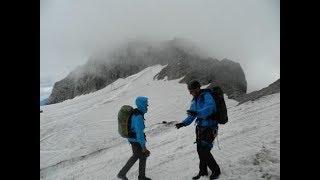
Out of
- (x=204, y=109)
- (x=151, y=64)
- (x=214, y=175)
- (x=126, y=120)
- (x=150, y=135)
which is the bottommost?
(x=214, y=175)

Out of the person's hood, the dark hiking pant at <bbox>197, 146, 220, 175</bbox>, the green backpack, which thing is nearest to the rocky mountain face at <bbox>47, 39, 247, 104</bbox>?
the person's hood

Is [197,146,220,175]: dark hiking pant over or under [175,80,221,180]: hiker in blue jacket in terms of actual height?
under

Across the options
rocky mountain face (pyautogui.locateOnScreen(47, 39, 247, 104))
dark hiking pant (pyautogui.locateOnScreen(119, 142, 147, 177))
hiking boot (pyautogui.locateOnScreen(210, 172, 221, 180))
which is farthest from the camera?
rocky mountain face (pyautogui.locateOnScreen(47, 39, 247, 104))

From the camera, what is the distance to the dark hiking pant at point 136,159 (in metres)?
5.84

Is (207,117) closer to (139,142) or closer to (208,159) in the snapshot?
(208,159)

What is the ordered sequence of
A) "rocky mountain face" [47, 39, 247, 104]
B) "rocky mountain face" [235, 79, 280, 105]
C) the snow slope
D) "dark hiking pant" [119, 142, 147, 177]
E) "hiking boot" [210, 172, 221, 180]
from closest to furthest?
"hiking boot" [210, 172, 221, 180] → "dark hiking pant" [119, 142, 147, 177] → the snow slope → "rocky mountain face" [47, 39, 247, 104] → "rocky mountain face" [235, 79, 280, 105]

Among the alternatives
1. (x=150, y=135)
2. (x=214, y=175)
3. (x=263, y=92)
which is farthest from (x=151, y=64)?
(x=214, y=175)

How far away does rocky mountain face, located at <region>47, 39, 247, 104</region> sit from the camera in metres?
6.87

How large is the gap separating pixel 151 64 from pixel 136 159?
6.34ft

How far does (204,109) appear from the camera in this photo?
5633mm

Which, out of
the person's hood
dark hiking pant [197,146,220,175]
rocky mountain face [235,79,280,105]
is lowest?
dark hiking pant [197,146,220,175]

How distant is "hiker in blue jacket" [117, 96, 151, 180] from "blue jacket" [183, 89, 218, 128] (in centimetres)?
64

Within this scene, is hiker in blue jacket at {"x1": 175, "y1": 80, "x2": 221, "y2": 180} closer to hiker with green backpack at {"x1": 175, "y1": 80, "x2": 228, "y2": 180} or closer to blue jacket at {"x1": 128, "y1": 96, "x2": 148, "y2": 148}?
hiker with green backpack at {"x1": 175, "y1": 80, "x2": 228, "y2": 180}
